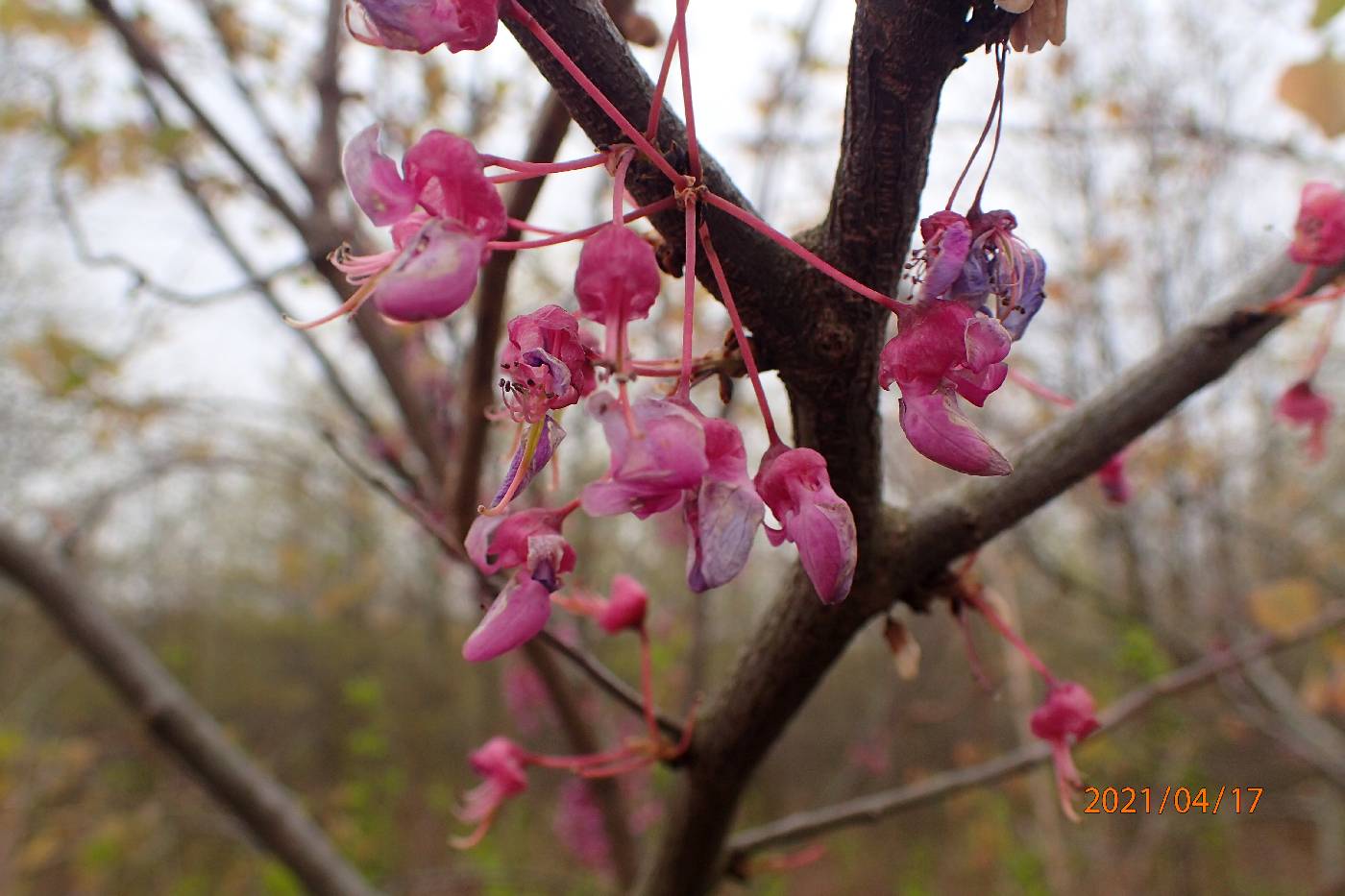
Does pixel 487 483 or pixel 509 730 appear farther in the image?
pixel 509 730

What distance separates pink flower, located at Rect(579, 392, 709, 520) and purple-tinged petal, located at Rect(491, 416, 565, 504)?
63 mm

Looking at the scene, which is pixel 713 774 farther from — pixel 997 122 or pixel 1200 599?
pixel 1200 599

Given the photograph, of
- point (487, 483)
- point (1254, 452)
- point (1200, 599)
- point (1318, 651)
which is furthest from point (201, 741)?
point (1318, 651)

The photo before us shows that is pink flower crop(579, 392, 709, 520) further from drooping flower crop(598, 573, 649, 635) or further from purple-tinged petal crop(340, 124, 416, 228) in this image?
drooping flower crop(598, 573, 649, 635)

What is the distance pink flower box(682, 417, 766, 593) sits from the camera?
17.8 inches

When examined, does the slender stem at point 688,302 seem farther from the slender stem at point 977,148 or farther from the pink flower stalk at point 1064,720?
the pink flower stalk at point 1064,720

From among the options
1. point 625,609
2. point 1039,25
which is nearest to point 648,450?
point 1039,25

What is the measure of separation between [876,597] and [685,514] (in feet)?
1.16

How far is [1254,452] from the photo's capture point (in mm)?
4859

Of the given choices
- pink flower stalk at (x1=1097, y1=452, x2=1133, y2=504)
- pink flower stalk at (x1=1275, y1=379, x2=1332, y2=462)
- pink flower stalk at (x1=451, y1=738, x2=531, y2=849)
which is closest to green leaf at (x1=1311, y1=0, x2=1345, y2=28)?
pink flower stalk at (x1=1275, y1=379, x2=1332, y2=462)

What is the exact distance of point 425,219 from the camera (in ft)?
1.67

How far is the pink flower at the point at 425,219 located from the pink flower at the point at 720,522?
162 mm

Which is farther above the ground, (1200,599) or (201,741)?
(1200,599)

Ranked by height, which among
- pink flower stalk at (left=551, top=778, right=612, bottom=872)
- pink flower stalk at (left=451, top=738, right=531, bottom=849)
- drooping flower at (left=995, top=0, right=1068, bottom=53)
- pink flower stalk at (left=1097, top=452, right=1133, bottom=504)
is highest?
pink flower stalk at (left=1097, top=452, right=1133, bottom=504)
